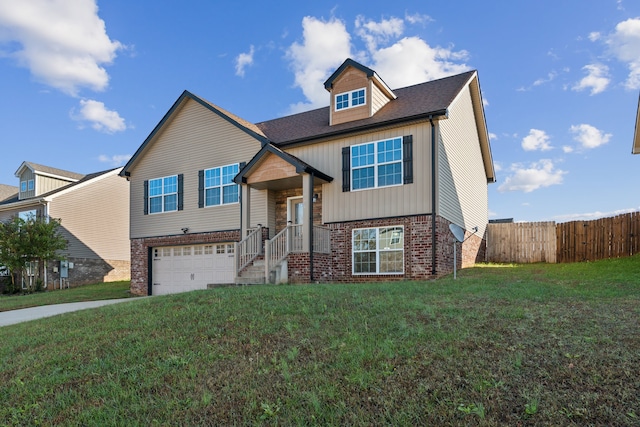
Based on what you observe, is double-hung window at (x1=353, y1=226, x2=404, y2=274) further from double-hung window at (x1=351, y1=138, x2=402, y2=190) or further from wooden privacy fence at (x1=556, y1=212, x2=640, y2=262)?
wooden privacy fence at (x1=556, y1=212, x2=640, y2=262)

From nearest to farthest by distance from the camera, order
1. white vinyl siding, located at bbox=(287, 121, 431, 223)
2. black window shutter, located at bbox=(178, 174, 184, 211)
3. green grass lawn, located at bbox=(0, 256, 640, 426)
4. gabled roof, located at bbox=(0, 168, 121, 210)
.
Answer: green grass lawn, located at bbox=(0, 256, 640, 426), white vinyl siding, located at bbox=(287, 121, 431, 223), black window shutter, located at bbox=(178, 174, 184, 211), gabled roof, located at bbox=(0, 168, 121, 210)

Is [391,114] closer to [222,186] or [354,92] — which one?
[354,92]

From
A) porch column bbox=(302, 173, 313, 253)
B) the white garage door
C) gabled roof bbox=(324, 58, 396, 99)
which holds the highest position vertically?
gabled roof bbox=(324, 58, 396, 99)

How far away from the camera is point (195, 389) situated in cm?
472

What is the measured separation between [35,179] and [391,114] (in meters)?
21.9

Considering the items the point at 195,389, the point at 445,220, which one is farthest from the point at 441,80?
the point at 195,389

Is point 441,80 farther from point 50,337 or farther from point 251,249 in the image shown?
point 50,337

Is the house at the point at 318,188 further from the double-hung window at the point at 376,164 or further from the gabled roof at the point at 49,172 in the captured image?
the gabled roof at the point at 49,172

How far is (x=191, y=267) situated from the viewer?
58.0 ft

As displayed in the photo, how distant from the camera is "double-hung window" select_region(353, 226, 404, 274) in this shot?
530 inches

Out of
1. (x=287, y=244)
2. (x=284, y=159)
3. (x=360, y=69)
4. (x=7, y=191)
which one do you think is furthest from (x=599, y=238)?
(x=7, y=191)

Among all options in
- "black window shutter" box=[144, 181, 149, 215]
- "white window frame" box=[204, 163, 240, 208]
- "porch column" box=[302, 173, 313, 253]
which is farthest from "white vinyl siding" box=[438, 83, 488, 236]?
"black window shutter" box=[144, 181, 149, 215]

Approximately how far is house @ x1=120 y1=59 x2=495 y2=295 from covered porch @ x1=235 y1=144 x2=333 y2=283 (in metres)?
0.04

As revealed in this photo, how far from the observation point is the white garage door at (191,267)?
1681cm
